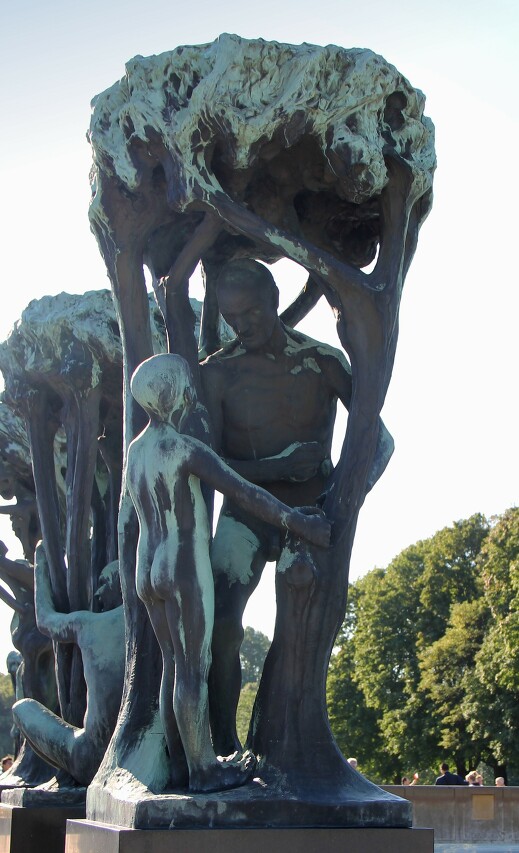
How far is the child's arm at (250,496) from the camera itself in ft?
20.2

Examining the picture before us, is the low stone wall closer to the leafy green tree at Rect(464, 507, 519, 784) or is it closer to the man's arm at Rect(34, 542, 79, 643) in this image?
the man's arm at Rect(34, 542, 79, 643)

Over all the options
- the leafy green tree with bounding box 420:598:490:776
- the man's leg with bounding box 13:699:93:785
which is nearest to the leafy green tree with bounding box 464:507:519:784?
the leafy green tree with bounding box 420:598:490:776

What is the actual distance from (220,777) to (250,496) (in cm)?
130

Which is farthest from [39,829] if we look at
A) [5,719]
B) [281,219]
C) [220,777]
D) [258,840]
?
[5,719]

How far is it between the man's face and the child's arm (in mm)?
943

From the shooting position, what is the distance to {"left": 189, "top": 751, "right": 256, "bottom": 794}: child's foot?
19.5ft

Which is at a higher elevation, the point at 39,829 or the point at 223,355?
the point at 223,355

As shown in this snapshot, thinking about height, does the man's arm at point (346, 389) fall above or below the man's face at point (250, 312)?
below

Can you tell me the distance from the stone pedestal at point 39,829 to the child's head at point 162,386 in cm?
308

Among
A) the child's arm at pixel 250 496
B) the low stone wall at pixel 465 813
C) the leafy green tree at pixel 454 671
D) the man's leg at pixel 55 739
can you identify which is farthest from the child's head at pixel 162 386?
the leafy green tree at pixel 454 671

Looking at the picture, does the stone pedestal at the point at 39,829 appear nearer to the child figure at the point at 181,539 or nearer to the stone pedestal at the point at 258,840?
the stone pedestal at the point at 258,840

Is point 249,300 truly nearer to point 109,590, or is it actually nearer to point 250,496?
point 250,496

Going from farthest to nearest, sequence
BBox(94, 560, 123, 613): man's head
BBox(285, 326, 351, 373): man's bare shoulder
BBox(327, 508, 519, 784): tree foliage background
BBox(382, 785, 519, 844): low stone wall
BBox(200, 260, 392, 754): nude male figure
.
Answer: BBox(327, 508, 519, 784): tree foliage background < BBox(382, 785, 519, 844): low stone wall < BBox(94, 560, 123, 613): man's head < BBox(285, 326, 351, 373): man's bare shoulder < BBox(200, 260, 392, 754): nude male figure

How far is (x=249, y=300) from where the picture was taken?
6785 mm
